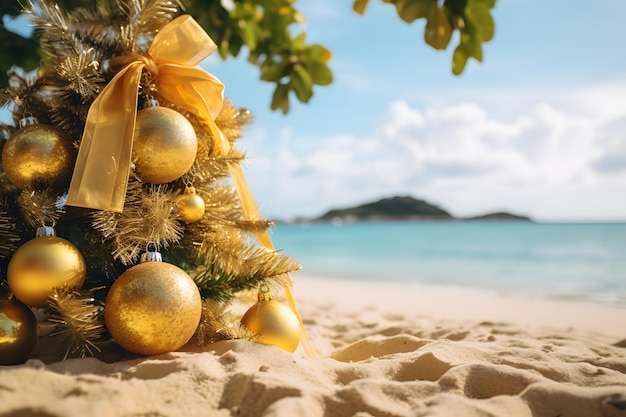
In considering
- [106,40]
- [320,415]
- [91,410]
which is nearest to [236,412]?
[320,415]

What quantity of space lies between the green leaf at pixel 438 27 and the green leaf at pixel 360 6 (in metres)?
0.32

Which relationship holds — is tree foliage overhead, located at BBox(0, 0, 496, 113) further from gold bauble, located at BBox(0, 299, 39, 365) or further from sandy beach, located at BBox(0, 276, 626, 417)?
sandy beach, located at BBox(0, 276, 626, 417)

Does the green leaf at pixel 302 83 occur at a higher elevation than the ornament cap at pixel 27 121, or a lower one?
higher

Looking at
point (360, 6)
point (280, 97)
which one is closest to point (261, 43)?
point (280, 97)

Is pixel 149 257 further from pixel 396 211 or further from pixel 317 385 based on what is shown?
pixel 396 211

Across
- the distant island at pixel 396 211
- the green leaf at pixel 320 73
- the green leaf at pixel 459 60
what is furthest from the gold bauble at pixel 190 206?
the distant island at pixel 396 211

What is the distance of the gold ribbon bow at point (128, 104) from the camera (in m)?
1.49

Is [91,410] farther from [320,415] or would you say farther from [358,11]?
[358,11]

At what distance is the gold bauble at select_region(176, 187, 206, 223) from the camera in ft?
5.53

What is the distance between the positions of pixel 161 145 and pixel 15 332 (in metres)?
0.73

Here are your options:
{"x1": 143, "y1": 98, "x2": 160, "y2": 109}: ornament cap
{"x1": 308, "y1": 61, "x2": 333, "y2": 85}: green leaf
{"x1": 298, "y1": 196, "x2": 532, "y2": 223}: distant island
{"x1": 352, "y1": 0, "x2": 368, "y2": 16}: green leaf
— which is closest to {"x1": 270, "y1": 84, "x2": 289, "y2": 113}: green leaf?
{"x1": 308, "y1": 61, "x2": 333, "y2": 85}: green leaf

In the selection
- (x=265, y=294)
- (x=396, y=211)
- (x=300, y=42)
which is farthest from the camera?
(x=396, y=211)

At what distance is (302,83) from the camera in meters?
3.51

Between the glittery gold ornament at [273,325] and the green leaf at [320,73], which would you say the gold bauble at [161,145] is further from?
the green leaf at [320,73]
